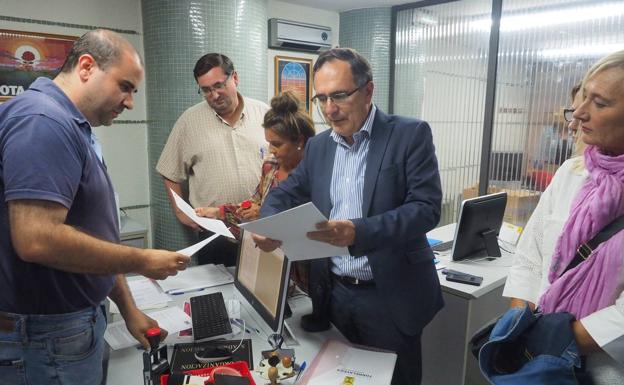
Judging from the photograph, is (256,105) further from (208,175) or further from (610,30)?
(610,30)

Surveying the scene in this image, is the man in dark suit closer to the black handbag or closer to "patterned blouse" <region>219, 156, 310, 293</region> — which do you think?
the black handbag

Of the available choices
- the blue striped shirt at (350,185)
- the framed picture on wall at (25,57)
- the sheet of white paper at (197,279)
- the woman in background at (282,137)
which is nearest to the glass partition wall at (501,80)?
the woman in background at (282,137)

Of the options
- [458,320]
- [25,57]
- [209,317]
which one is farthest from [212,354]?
[25,57]

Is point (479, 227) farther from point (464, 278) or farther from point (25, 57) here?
point (25, 57)

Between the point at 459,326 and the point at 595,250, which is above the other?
the point at 595,250

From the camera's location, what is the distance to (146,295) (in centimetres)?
186

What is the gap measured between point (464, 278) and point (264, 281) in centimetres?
123

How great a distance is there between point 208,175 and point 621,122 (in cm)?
213

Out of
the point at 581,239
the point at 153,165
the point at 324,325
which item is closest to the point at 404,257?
the point at 324,325

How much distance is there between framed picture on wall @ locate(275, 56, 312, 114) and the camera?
4297 millimetres

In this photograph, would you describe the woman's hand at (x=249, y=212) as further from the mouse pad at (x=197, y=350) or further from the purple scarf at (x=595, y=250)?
the purple scarf at (x=595, y=250)

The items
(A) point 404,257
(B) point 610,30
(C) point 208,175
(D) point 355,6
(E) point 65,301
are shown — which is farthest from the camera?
(D) point 355,6

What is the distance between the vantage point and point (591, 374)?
1.06m

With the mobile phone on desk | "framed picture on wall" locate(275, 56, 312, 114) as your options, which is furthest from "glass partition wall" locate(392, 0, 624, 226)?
the mobile phone on desk
